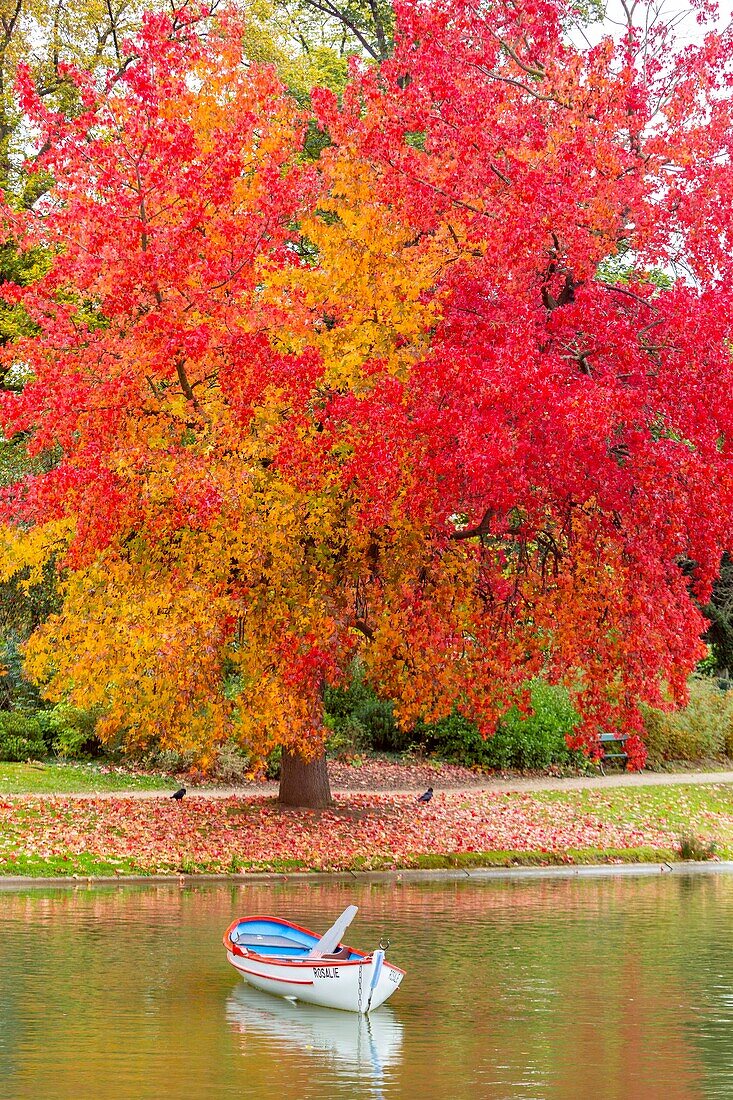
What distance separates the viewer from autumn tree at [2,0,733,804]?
62.9 feet

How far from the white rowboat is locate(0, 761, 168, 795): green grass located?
12385 millimetres

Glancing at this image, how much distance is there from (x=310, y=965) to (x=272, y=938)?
1302mm

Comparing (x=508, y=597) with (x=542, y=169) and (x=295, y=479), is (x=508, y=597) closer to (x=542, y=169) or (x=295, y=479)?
(x=295, y=479)

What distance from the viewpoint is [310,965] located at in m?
12.9

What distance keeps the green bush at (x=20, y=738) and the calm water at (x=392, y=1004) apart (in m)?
11.1

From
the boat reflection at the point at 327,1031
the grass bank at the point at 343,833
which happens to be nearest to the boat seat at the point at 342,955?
the boat reflection at the point at 327,1031

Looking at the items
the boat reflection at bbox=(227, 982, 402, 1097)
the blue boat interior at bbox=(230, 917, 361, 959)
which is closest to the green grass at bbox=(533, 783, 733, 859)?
the blue boat interior at bbox=(230, 917, 361, 959)

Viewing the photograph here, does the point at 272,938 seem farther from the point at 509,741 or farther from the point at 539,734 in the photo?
the point at 539,734

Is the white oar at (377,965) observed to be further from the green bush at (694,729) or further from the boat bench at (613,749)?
the green bush at (694,729)

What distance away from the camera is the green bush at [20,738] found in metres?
29.9

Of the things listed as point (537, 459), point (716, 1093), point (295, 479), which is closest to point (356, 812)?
point (295, 479)

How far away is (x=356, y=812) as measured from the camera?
2434 cm

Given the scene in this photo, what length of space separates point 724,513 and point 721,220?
376 cm

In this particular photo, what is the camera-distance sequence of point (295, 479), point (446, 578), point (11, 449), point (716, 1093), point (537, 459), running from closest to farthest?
1. point (716, 1093)
2. point (537, 459)
3. point (295, 479)
4. point (446, 578)
5. point (11, 449)
